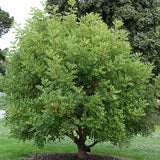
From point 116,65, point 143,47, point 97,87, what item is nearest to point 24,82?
point 97,87

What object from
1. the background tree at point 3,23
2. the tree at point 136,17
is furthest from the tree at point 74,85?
the background tree at point 3,23

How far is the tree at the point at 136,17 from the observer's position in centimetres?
1869

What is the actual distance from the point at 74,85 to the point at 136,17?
14.4 m

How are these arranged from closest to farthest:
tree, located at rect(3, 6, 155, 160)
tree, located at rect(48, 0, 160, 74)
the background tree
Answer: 1. tree, located at rect(3, 6, 155, 160)
2. tree, located at rect(48, 0, 160, 74)
3. the background tree

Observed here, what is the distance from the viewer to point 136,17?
62.7 ft

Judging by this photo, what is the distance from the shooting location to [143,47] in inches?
726

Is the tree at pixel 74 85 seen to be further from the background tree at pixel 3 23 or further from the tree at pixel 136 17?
the background tree at pixel 3 23

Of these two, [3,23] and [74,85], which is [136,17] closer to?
[74,85]

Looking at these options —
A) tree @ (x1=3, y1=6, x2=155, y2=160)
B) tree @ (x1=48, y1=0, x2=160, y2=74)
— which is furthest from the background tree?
tree @ (x1=3, y1=6, x2=155, y2=160)

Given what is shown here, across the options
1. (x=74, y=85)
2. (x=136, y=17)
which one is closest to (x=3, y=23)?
(x=136, y=17)

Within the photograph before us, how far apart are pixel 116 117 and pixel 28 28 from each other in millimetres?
3614

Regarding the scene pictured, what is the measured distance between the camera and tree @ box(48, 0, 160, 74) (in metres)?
18.7

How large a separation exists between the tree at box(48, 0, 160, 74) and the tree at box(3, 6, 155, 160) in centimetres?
1205

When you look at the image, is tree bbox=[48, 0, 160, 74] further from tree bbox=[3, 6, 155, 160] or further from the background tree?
the background tree
